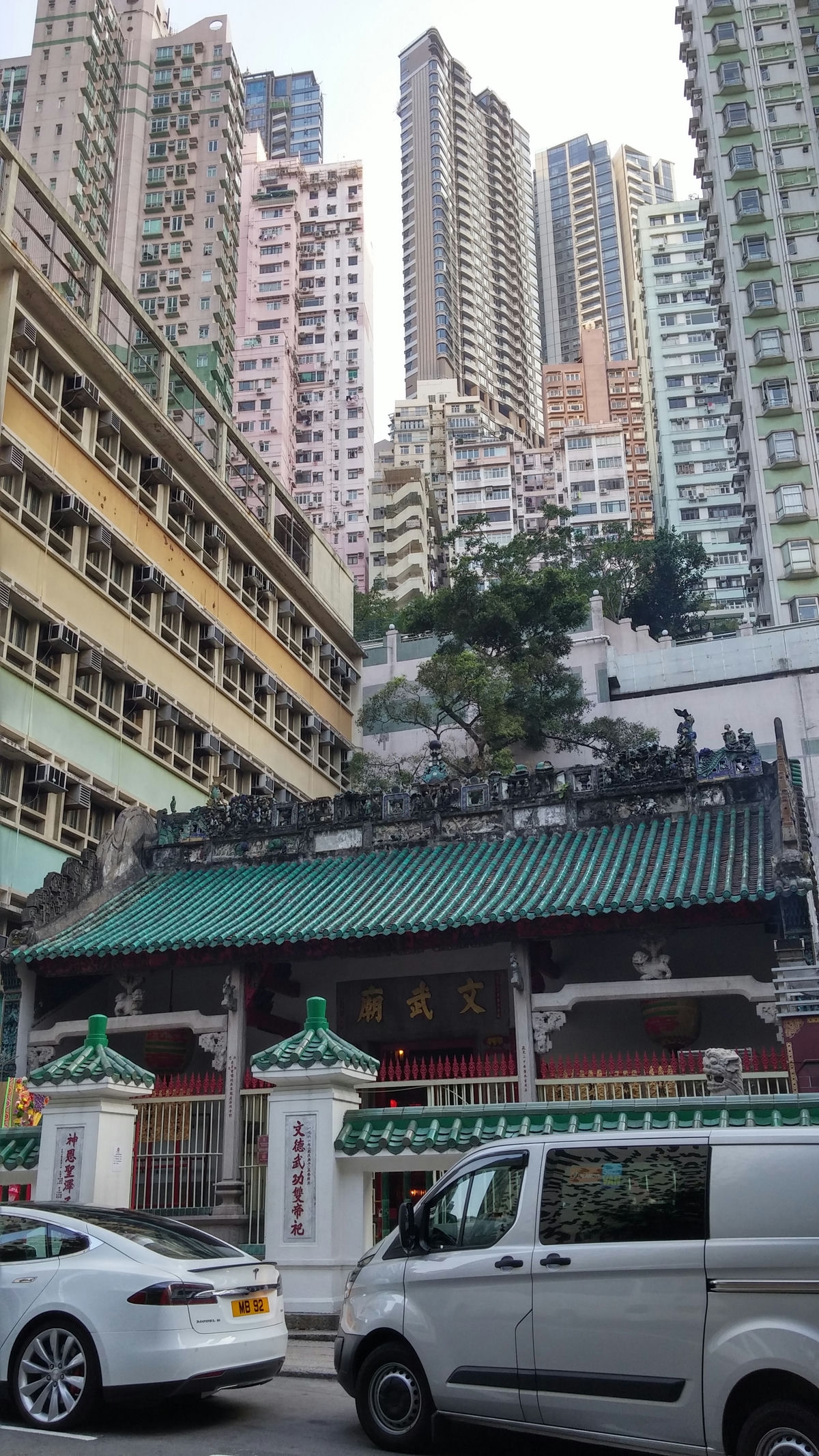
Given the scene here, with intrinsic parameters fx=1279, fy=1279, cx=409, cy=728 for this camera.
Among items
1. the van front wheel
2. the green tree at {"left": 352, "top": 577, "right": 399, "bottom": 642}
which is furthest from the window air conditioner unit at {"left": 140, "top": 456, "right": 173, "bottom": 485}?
the green tree at {"left": 352, "top": 577, "right": 399, "bottom": 642}

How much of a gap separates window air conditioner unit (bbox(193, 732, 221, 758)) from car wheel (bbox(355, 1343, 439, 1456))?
77.9 feet

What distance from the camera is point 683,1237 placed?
682cm

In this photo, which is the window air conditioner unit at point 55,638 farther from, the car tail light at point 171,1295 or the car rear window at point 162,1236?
the car tail light at point 171,1295

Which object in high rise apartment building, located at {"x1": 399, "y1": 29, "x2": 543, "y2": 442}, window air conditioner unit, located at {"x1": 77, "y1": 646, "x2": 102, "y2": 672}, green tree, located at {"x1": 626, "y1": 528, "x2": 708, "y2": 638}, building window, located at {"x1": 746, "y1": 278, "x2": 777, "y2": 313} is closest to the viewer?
window air conditioner unit, located at {"x1": 77, "y1": 646, "x2": 102, "y2": 672}

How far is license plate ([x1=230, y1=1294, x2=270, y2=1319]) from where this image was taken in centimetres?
806

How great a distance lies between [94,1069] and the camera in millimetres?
12766

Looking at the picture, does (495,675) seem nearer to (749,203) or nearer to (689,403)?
(749,203)

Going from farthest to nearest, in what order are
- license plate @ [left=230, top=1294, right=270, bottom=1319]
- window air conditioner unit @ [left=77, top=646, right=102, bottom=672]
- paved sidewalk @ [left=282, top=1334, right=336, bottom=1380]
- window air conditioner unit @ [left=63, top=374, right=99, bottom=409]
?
window air conditioner unit @ [left=63, top=374, right=99, bottom=409], window air conditioner unit @ [left=77, top=646, right=102, bottom=672], paved sidewalk @ [left=282, top=1334, right=336, bottom=1380], license plate @ [left=230, top=1294, right=270, bottom=1319]

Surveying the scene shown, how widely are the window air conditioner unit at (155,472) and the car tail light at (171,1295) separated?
24.2 meters

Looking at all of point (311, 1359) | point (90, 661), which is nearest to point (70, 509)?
point (90, 661)

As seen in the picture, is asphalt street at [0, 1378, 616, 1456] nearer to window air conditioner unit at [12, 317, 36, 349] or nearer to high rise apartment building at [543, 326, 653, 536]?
window air conditioner unit at [12, 317, 36, 349]

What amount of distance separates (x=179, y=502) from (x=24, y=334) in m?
6.69

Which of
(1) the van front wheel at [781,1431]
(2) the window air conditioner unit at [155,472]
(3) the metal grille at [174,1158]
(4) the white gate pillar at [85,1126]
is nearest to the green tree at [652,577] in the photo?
(2) the window air conditioner unit at [155,472]

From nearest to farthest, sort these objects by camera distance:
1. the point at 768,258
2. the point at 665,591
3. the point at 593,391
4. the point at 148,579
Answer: the point at 148,579 < the point at 768,258 < the point at 665,591 < the point at 593,391
